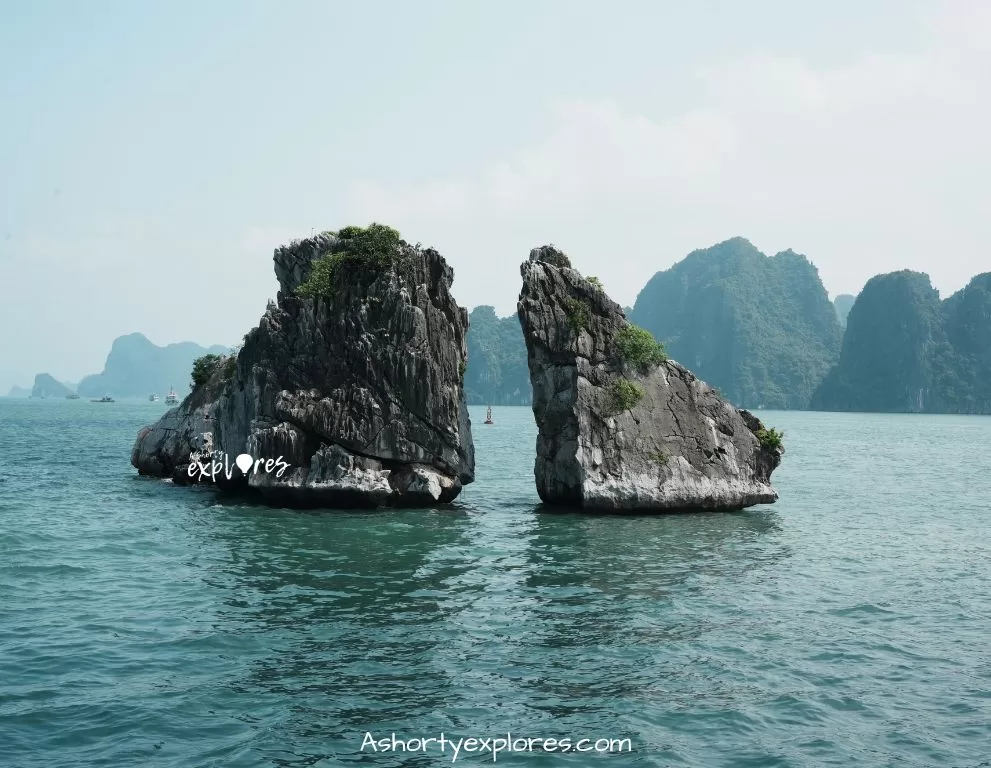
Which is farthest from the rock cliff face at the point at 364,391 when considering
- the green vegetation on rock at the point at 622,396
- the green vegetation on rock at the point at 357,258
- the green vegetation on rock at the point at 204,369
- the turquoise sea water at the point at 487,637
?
the green vegetation on rock at the point at 204,369

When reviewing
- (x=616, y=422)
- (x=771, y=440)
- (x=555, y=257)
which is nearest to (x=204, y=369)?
(x=555, y=257)

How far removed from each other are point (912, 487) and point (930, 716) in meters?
35.8

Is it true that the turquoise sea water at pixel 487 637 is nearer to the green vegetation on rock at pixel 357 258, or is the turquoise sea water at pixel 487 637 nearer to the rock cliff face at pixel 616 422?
the rock cliff face at pixel 616 422

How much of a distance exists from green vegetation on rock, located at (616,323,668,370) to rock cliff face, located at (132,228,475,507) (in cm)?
661

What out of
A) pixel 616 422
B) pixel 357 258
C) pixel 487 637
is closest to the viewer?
pixel 487 637

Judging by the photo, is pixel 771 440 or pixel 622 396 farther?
pixel 771 440

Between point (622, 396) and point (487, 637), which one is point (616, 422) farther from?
point (487, 637)

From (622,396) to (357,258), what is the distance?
1202cm

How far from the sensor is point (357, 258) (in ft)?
115

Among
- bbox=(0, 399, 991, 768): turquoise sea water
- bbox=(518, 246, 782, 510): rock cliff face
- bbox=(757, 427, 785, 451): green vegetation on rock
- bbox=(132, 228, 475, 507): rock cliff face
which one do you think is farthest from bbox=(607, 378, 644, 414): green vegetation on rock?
bbox=(132, 228, 475, 507): rock cliff face

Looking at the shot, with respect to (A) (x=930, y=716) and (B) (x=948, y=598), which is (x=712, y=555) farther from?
(A) (x=930, y=716)

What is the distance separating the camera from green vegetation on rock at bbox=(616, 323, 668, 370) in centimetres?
3384

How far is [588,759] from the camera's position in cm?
1203

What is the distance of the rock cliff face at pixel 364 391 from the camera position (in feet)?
109
